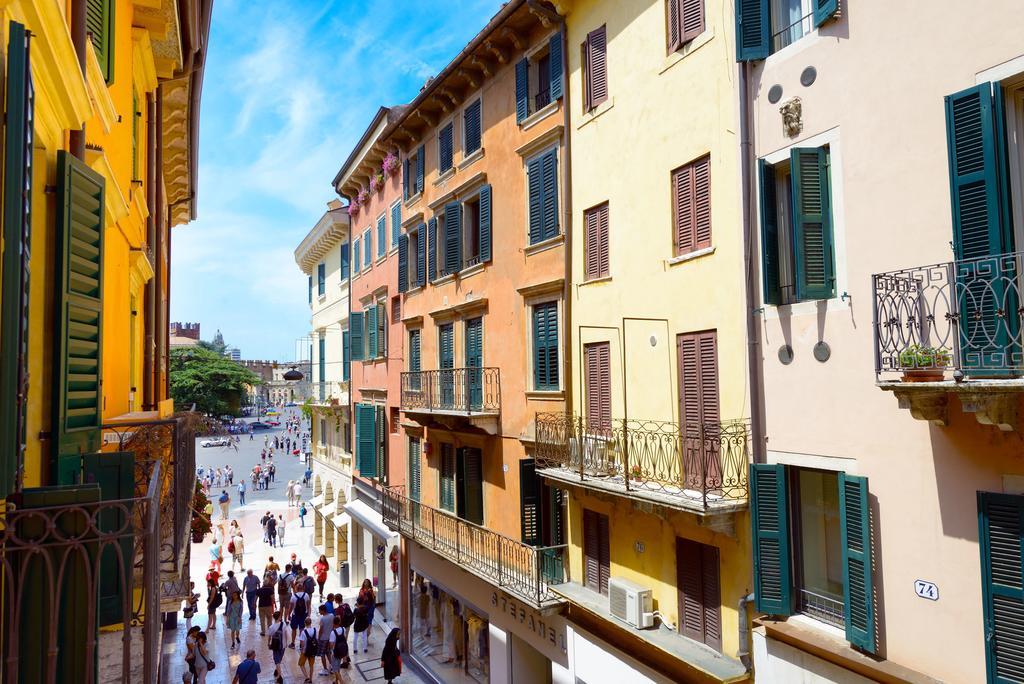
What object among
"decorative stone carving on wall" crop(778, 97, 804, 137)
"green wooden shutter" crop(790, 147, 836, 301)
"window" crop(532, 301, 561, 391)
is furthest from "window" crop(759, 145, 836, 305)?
"window" crop(532, 301, 561, 391)

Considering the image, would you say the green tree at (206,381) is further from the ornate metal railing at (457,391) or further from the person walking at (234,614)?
the ornate metal railing at (457,391)

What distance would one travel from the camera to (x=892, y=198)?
25.5 ft

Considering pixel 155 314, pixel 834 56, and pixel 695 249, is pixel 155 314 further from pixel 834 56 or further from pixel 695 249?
pixel 834 56

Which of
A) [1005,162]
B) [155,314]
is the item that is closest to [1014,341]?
[1005,162]

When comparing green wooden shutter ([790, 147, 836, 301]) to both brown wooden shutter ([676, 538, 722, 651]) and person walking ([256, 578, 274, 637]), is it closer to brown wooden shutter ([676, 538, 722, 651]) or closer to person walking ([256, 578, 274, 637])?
brown wooden shutter ([676, 538, 722, 651])

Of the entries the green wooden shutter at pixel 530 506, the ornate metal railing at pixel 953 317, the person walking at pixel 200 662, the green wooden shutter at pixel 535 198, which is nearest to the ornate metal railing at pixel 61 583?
the ornate metal railing at pixel 953 317

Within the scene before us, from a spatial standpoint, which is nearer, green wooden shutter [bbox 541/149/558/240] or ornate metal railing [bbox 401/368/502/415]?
green wooden shutter [bbox 541/149/558/240]

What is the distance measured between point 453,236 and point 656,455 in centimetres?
965

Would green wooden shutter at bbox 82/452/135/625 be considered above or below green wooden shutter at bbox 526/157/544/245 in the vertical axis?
below

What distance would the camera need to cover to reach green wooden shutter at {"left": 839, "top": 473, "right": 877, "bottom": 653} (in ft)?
25.9

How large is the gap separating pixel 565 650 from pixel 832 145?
33.0 ft

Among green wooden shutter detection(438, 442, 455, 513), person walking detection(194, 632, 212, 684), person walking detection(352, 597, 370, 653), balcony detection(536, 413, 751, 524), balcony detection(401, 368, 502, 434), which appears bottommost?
person walking detection(352, 597, 370, 653)

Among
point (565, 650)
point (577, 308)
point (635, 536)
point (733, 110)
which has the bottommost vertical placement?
point (565, 650)

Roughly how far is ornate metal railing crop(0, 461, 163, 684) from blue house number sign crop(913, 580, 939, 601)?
7286 millimetres
